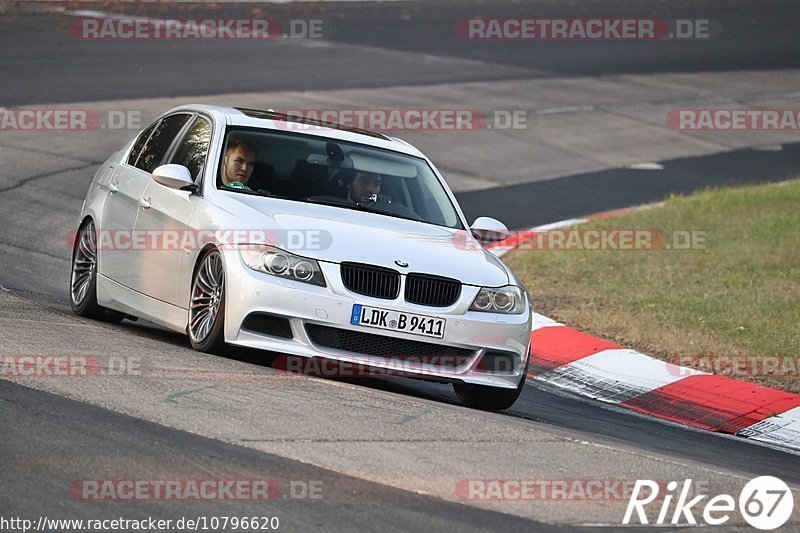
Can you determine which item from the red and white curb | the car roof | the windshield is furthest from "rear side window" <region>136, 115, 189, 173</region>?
the red and white curb

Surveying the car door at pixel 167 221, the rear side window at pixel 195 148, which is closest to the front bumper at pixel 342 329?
the car door at pixel 167 221

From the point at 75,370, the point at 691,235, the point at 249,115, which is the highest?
the point at 249,115

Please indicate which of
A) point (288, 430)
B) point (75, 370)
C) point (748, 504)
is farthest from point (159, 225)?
point (748, 504)

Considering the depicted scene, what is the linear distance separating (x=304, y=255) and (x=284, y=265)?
0.41 ft

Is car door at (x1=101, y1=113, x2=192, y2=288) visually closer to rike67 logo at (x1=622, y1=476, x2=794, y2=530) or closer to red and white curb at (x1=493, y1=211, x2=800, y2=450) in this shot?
red and white curb at (x1=493, y1=211, x2=800, y2=450)

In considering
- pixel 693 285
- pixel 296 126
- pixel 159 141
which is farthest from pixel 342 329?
pixel 693 285

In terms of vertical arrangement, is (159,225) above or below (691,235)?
above

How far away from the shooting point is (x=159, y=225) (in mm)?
9055

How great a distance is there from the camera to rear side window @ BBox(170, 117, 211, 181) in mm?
9281

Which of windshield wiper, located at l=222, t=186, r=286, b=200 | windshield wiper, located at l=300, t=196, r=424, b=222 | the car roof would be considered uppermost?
the car roof

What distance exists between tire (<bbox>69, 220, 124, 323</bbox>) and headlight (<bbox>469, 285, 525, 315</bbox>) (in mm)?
2932

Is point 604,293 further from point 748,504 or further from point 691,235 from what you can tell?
point 748,504

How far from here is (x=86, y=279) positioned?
10.1m

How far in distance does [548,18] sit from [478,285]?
2557 centimetres
